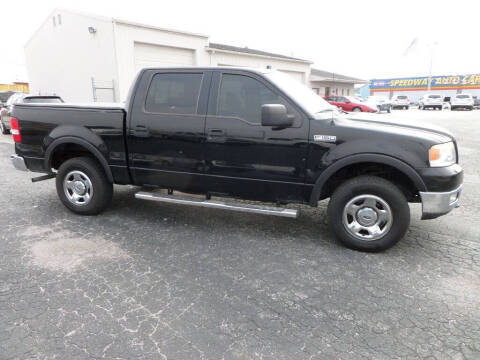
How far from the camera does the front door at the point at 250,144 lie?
3779 mm

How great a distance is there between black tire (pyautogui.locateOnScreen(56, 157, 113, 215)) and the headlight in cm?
391

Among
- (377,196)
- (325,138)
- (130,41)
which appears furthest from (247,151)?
(130,41)

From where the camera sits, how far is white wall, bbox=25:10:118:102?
53.2 ft

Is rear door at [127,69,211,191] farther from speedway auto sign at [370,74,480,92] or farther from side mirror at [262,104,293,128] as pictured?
speedway auto sign at [370,74,480,92]

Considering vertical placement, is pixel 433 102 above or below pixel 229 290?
above

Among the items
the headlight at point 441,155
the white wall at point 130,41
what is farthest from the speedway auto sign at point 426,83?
the headlight at point 441,155

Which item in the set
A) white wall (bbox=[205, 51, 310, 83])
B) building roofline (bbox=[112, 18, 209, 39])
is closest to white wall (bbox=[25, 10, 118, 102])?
building roofline (bbox=[112, 18, 209, 39])

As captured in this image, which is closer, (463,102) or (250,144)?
(250,144)

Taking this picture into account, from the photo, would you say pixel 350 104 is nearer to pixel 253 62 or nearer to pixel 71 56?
pixel 253 62

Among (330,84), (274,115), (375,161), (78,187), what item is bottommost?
(78,187)

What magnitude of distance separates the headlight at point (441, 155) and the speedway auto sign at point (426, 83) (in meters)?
55.3

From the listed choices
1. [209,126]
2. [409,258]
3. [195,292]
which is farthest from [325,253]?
[209,126]

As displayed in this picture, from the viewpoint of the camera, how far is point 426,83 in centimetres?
5300

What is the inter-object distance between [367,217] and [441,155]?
94 centimetres
